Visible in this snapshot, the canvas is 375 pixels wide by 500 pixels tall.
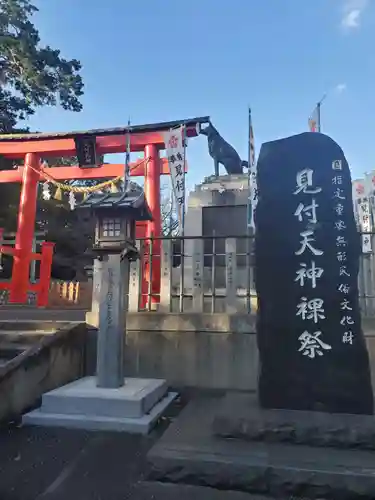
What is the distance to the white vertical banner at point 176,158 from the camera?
388 inches

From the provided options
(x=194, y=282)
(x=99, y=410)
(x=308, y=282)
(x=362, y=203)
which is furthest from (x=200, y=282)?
(x=362, y=203)

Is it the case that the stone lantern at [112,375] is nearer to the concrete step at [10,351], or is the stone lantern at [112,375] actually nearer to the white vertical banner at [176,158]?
the concrete step at [10,351]

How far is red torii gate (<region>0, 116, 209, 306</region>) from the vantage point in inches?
424

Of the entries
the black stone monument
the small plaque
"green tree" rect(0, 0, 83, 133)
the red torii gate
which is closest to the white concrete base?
the black stone monument

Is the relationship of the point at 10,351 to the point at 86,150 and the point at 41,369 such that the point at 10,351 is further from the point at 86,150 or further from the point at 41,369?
the point at 86,150

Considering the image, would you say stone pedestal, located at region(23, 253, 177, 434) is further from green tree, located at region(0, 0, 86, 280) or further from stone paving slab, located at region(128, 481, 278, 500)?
green tree, located at region(0, 0, 86, 280)

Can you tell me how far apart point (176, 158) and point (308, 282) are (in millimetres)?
7070

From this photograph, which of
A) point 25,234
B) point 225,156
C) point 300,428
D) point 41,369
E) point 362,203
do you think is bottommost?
point 300,428

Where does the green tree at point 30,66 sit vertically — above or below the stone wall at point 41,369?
above

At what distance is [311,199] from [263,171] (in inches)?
22.4

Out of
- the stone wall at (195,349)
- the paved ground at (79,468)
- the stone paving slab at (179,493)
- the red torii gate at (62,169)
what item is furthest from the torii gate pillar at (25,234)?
the stone paving slab at (179,493)

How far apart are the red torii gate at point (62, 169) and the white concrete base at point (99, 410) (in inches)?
254

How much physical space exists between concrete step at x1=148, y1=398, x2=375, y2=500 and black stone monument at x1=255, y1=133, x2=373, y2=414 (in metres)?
0.60

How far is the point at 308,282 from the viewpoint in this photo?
374 cm
